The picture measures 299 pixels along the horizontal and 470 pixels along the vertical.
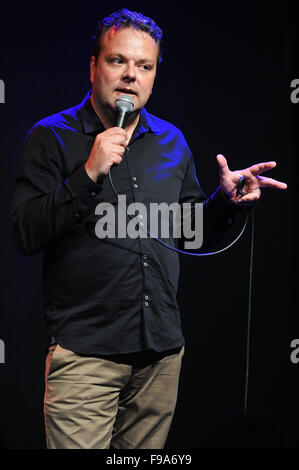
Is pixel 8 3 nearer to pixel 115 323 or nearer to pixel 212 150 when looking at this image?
pixel 212 150

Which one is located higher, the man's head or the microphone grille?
the man's head

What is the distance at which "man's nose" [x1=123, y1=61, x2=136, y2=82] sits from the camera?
1.48m

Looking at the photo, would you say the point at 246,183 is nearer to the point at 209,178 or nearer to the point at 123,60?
the point at 123,60

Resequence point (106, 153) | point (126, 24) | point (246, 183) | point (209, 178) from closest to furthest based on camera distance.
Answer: point (106, 153) < point (126, 24) < point (246, 183) < point (209, 178)

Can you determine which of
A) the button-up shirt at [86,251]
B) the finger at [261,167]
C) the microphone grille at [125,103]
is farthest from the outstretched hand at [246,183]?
the microphone grille at [125,103]

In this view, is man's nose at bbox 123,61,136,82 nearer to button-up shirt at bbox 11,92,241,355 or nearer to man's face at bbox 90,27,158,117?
man's face at bbox 90,27,158,117

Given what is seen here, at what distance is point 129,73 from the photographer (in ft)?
4.86

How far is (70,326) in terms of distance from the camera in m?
1.43

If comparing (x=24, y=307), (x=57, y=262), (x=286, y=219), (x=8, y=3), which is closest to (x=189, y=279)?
(x=286, y=219)

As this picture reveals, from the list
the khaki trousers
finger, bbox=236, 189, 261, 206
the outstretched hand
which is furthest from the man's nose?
the khaki trousers

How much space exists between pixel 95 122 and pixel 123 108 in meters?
0.14

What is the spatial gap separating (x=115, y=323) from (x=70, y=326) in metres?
0.12

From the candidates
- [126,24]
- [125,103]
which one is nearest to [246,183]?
[125,103]

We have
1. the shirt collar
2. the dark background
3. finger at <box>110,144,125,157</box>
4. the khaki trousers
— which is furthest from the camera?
the dark background
